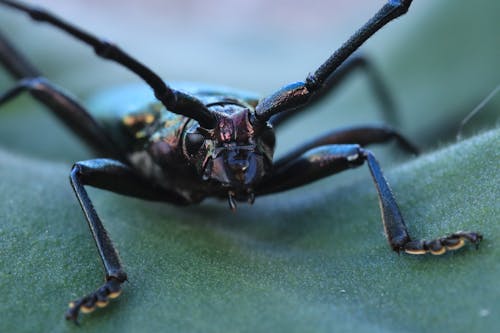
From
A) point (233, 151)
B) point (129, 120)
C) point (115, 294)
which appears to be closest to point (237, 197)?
point (233, 151)

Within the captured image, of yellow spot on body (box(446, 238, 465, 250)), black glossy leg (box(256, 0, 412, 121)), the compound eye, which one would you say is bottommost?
yellow spot on body (box(446, 238, 465, 250))

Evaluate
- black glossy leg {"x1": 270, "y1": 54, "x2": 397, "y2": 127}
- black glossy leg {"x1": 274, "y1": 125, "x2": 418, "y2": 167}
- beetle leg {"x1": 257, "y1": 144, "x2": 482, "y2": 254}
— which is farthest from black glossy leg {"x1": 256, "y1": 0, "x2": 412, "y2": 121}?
black glossy leg {"x1": 270, "y1": 54, "x2": 397, "y2": 127}

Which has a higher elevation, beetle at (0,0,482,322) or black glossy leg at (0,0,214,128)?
black glossy leg at (0,0,214,128)

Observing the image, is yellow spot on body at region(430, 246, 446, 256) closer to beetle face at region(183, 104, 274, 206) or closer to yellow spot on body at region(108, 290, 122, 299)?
beetle face at region(183, 104, 274, 206)

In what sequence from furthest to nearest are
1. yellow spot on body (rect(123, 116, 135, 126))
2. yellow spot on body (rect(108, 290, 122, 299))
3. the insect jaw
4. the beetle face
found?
yellow spot on body (rect(123, 116, 135, 126)) → the insect jaw → the beetle face → yellow spot on body (rect(108, 290, 122, 299))

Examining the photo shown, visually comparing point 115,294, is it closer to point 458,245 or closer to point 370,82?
point 458,245

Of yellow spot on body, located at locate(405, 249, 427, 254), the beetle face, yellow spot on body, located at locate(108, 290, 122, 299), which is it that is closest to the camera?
yellow spot on body, located at locate(108, 290, 122, 299)
